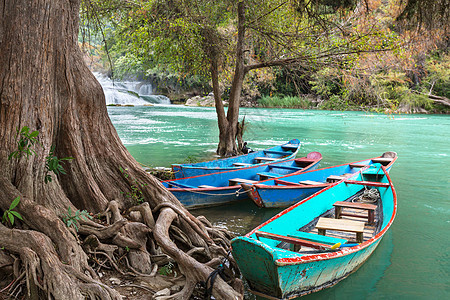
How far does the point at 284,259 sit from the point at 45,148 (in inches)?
120

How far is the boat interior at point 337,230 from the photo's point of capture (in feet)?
17.6

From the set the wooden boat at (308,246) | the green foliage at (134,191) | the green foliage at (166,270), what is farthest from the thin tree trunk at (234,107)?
the green foliage at (166,270)

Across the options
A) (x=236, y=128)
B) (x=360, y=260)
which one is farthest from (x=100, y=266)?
(x=236, y=128)

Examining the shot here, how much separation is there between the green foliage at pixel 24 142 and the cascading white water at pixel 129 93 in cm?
4031

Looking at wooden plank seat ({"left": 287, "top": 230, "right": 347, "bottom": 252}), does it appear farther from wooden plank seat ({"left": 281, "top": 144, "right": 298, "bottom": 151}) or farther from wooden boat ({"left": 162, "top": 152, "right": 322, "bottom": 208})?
wooden plank seat ({"left": 281, "top": 144, "right": 298, "bottom": 151})

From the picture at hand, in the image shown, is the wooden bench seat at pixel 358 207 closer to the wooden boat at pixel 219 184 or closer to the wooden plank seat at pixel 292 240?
the wooden plank seat at pixel 292 240

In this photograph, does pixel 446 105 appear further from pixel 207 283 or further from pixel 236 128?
pixel 207 283

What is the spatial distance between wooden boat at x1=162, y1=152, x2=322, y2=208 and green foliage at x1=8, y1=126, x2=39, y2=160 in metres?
4.12

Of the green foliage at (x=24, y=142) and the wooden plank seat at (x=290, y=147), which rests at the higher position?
the green foliage at (x=24, y=142)

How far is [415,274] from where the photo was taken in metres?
6.12

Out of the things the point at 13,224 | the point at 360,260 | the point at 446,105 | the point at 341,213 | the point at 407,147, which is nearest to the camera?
the point at 13,224

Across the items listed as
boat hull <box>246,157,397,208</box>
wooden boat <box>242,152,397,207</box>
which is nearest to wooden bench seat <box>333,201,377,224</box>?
boat hull <box>246,157,397,208</box>

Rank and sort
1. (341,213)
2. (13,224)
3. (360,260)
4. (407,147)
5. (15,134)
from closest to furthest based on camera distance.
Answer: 1. (13,224)
2. (15,134)
3. (360,260)
4. (341,213)
5. (407,147)

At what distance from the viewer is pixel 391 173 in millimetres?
14125
